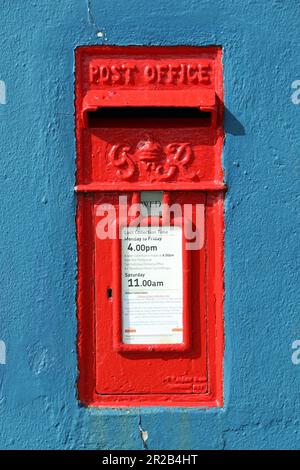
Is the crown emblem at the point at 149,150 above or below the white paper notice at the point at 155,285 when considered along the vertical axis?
above

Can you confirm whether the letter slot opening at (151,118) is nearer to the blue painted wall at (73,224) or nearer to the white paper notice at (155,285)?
the blue painted wall at (73,224)

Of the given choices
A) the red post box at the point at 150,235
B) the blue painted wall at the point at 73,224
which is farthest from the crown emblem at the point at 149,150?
the blue painted wall at the point at 73,224

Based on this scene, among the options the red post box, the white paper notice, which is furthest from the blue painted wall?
the white paper notice

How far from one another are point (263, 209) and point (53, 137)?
89 centimetres

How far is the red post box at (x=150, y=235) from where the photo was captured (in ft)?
8.88

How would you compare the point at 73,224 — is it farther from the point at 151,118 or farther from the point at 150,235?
the point at 151,118

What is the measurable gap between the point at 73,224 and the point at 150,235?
1.02 feet

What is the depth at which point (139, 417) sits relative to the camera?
272cm

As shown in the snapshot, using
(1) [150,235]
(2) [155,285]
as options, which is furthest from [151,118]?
(2) [155,285]

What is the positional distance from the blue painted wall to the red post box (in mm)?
53

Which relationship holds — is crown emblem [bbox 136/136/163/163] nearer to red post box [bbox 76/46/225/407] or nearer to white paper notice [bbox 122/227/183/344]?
red post box [bbox 76/46/225/407]

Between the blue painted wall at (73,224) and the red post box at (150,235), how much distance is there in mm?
53

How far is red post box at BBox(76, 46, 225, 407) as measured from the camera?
8.88ft

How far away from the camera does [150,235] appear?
8.89 feet
